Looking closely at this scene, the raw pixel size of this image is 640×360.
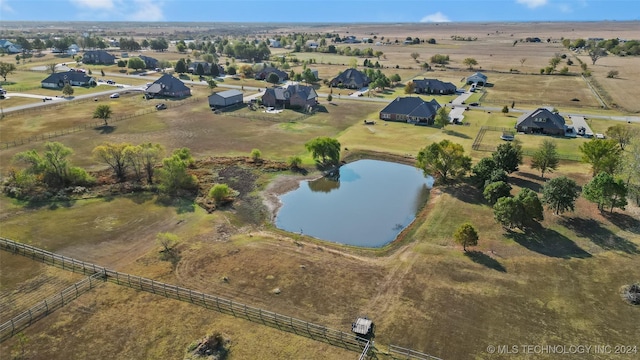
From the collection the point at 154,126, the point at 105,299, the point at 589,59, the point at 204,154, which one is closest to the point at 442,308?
the point at 105,299

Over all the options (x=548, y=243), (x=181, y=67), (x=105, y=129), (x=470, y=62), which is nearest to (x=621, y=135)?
(x=548, y=243)

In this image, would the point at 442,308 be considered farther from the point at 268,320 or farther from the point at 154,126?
the point at 154,126

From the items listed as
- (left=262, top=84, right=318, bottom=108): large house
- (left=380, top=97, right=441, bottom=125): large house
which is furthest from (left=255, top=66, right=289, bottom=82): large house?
(left=380, top=97, right=441, bottom=125): large house

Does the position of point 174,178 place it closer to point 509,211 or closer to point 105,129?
point 105,129

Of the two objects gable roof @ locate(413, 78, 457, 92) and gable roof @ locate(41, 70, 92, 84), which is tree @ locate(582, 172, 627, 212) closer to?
gable roof @ locate(413, 78, 457, 92)

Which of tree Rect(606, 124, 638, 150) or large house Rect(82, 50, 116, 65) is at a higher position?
tree Rect(606, 124, 638, 150)

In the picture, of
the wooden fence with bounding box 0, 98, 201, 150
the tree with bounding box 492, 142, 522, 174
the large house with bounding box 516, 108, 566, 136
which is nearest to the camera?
the tree with bounding box 492, 142, 522, 174
